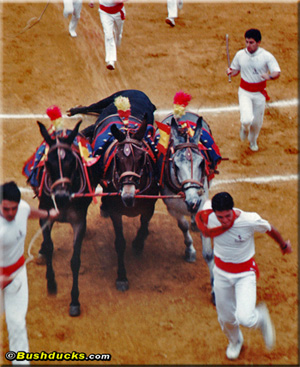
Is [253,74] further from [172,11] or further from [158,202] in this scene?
[172,11]

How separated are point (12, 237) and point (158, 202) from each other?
13.9 feet

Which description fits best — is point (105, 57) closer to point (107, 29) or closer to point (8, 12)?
point (107, 29)

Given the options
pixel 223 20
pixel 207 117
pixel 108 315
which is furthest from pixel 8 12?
pixel 108 315

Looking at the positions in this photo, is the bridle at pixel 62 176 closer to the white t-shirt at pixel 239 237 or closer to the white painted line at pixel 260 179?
the white t-shirt at pixel 239 237

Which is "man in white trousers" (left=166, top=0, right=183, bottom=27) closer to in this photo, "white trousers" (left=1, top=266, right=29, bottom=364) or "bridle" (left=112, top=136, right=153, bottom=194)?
"bridle" (left=112, top=136, right=153, bottom=194)

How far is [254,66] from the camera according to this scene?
12219mm

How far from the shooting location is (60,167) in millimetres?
8883

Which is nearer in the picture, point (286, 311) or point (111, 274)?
point (286, 311)

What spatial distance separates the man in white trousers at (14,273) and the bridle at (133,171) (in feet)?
4.71

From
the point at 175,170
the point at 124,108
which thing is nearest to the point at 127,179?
the point at 175,170

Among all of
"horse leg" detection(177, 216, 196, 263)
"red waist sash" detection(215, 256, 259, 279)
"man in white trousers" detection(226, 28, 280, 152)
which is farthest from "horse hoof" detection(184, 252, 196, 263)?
"man in white trousers" detection(226, 28, 280, 152)

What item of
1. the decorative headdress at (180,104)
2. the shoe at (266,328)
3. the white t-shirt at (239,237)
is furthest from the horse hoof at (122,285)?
the decorative headdress at (180,104)

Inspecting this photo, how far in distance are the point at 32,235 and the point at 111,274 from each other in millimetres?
1533

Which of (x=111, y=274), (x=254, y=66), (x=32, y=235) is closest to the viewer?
(x=111, y=274)
